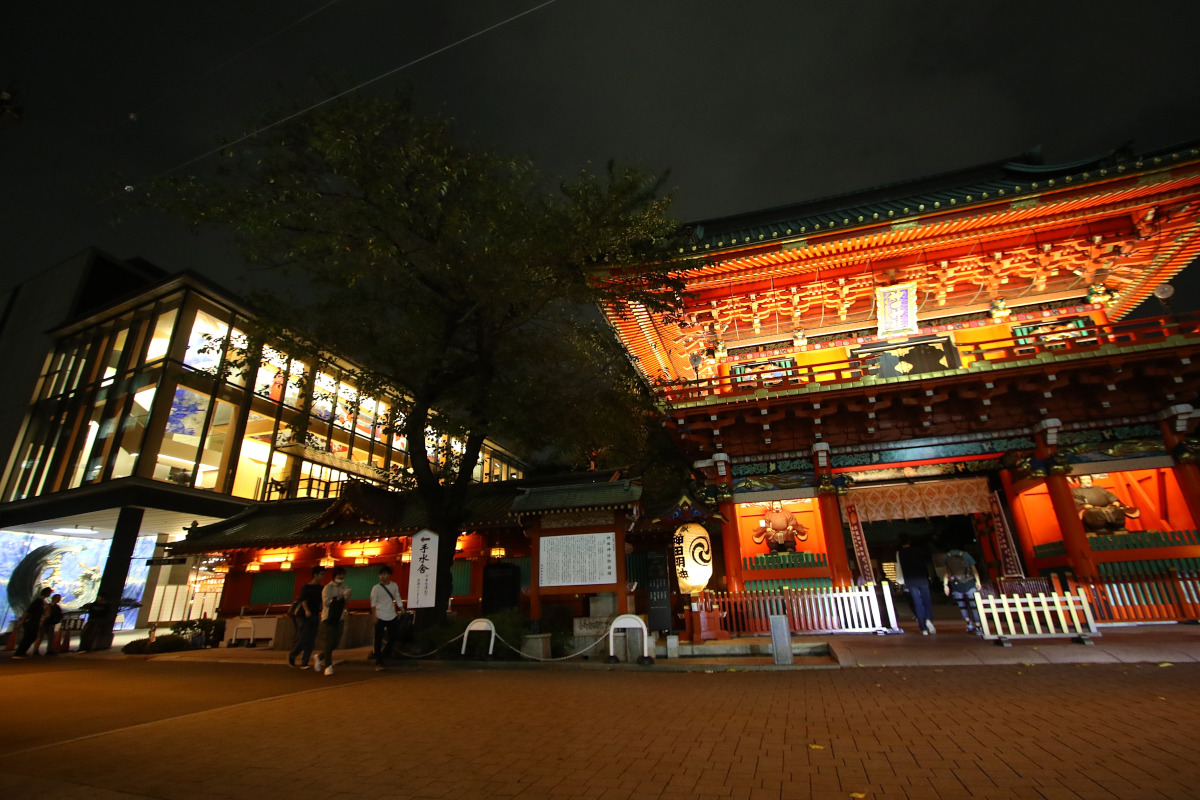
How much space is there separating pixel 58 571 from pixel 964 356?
34.4 meters

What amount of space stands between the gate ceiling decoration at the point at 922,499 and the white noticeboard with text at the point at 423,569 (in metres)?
10.4

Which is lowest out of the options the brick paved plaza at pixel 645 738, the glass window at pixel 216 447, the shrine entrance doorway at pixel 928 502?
A: the brick paved plaza at pixel 645 738

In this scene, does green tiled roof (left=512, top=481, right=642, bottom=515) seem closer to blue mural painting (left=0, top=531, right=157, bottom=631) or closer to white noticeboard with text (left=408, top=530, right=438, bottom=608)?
white noticeboard with text (left=408, top=530, right=438, bottom=608)

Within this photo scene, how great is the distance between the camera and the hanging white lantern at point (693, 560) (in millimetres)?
11586

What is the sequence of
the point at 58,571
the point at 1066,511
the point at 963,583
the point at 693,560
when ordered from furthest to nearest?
the point at 58,571
the point at 693,560
the point at 1066,511
the point at 963,583

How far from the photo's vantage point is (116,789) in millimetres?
3611

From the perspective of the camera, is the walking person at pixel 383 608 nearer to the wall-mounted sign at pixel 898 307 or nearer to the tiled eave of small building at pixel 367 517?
the tiled eave of small building at pixel 367 517

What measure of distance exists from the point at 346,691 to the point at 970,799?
7.67m

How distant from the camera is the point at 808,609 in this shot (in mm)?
11359

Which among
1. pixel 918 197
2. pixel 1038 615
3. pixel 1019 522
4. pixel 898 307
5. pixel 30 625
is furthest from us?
pixel 918 197

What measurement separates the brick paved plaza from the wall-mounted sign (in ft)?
26.6

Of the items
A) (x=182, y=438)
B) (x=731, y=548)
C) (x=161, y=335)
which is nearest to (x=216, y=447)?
(x=182, y=438)

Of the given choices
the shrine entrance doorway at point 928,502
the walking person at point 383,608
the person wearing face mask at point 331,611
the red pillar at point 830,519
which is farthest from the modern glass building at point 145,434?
the shrine entrance doorway at point 928,502

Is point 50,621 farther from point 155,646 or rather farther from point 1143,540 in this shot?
point 1143,540
